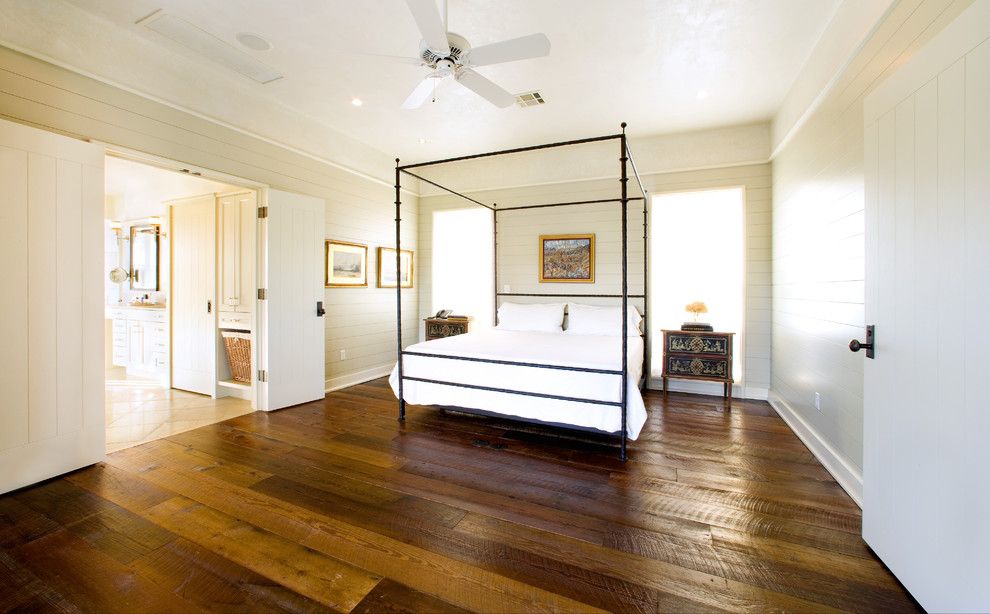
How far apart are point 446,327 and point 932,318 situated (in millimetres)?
5094

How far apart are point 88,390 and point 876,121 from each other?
4.89 metres

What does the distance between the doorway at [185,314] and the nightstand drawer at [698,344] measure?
462 cm

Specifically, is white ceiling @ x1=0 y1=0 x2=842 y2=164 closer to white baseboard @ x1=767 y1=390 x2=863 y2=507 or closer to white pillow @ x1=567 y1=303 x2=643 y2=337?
white pillow @ x1=567 y1=303 x2=643 y2=337

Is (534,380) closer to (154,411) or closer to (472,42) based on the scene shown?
(472,42)

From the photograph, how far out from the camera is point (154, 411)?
4.21 metres

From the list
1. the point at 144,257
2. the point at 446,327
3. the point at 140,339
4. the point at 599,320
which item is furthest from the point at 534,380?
the point at 144,257

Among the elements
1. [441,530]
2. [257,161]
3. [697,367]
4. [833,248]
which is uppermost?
[257,161]

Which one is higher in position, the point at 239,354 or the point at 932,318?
the point at 932,318

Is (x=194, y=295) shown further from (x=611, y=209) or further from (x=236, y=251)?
(x=611, y=209)

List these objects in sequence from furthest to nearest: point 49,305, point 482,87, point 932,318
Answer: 1. point 482,87
2. point 49,305
3. point 932,318

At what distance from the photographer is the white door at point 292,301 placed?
4.23 meters

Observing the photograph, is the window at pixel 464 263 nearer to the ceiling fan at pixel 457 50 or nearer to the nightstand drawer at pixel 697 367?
the nightstand drawer at pixel 697 367

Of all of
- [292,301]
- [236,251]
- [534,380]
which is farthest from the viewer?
[236,251]

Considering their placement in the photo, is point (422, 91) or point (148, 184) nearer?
point (422, 91)
